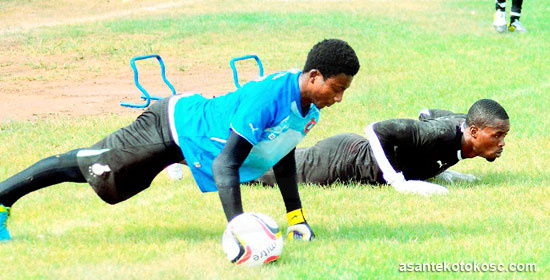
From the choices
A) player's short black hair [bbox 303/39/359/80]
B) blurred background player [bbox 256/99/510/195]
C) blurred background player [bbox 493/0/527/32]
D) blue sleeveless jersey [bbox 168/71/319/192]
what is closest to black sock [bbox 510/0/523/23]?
blurred background player [bbox 493/0/527/32]

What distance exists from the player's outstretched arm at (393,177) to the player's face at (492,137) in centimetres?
50

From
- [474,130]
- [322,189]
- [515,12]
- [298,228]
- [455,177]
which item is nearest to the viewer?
[298,228]

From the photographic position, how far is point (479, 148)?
752 centimetres

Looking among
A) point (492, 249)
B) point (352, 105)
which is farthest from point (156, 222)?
point (352, 105)

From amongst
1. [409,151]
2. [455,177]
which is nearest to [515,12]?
[455,177]

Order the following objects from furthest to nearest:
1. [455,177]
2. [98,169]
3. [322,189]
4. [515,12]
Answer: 1. [515,12]
2. [455,177]
3. [322,189]
4. [98,169]

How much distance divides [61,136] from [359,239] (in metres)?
5.16

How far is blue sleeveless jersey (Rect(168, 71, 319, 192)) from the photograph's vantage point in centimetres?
530

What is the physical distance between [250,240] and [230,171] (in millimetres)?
420

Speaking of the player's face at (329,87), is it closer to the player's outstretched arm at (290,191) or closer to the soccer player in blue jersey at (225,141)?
the soccer player in blue jersey at (225,141)

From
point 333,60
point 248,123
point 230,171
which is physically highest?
point 333,60

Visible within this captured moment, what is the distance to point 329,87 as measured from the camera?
5.34 metres

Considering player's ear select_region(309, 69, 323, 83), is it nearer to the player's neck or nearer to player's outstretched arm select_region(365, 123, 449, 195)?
player's outstretched arm select_region(365, 123, 449, 195)

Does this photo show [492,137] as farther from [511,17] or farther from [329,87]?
[511,17]
